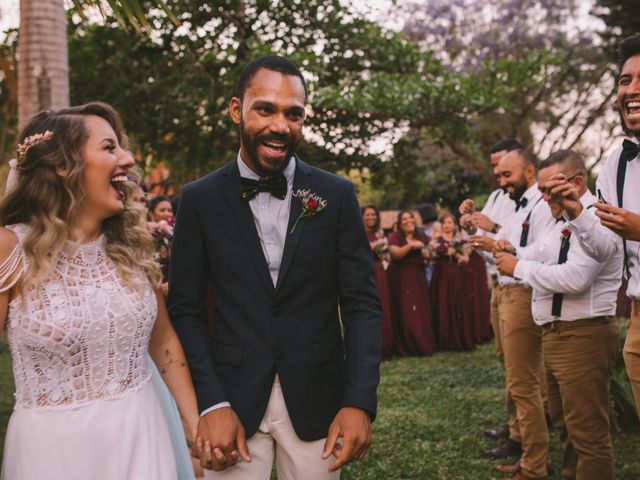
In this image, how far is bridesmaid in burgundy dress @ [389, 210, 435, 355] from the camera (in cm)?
1137

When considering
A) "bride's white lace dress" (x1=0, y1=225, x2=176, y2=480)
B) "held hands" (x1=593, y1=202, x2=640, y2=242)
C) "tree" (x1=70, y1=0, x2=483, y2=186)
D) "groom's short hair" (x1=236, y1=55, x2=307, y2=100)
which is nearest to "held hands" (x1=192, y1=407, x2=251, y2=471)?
"bride's white lace dress" (x1=0, y1=225, x2=176, y2=480)

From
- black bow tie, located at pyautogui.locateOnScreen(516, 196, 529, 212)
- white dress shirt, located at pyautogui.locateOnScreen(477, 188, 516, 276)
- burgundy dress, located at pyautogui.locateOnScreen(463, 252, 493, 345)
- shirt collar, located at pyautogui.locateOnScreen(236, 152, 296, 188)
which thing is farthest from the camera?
burgundy dress, located at pyautogui.locateOnScreen(463, 252, 493, 345)

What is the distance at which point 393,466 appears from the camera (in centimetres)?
587

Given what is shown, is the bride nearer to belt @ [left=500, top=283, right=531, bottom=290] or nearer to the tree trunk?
belt @ [left=500, top=283, right=531, bottom=290]

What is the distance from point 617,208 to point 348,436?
162 centimetres

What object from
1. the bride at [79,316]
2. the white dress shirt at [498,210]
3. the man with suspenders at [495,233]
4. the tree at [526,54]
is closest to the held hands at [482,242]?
the man with suspenders at [495,233]

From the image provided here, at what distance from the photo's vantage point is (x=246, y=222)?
269 centimetres

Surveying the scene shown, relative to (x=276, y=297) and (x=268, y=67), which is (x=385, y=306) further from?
(x=268, y=67)

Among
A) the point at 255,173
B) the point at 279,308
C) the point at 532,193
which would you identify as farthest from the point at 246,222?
the point at 532,193

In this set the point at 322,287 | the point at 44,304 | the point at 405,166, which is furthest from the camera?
the point at 405,166

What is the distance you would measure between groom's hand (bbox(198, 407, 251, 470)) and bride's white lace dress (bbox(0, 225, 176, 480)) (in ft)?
1.08

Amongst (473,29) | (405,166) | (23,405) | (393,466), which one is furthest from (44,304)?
(473,29)

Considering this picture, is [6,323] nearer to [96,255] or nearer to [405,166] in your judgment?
[96,255]

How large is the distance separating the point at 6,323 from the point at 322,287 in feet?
4.06
